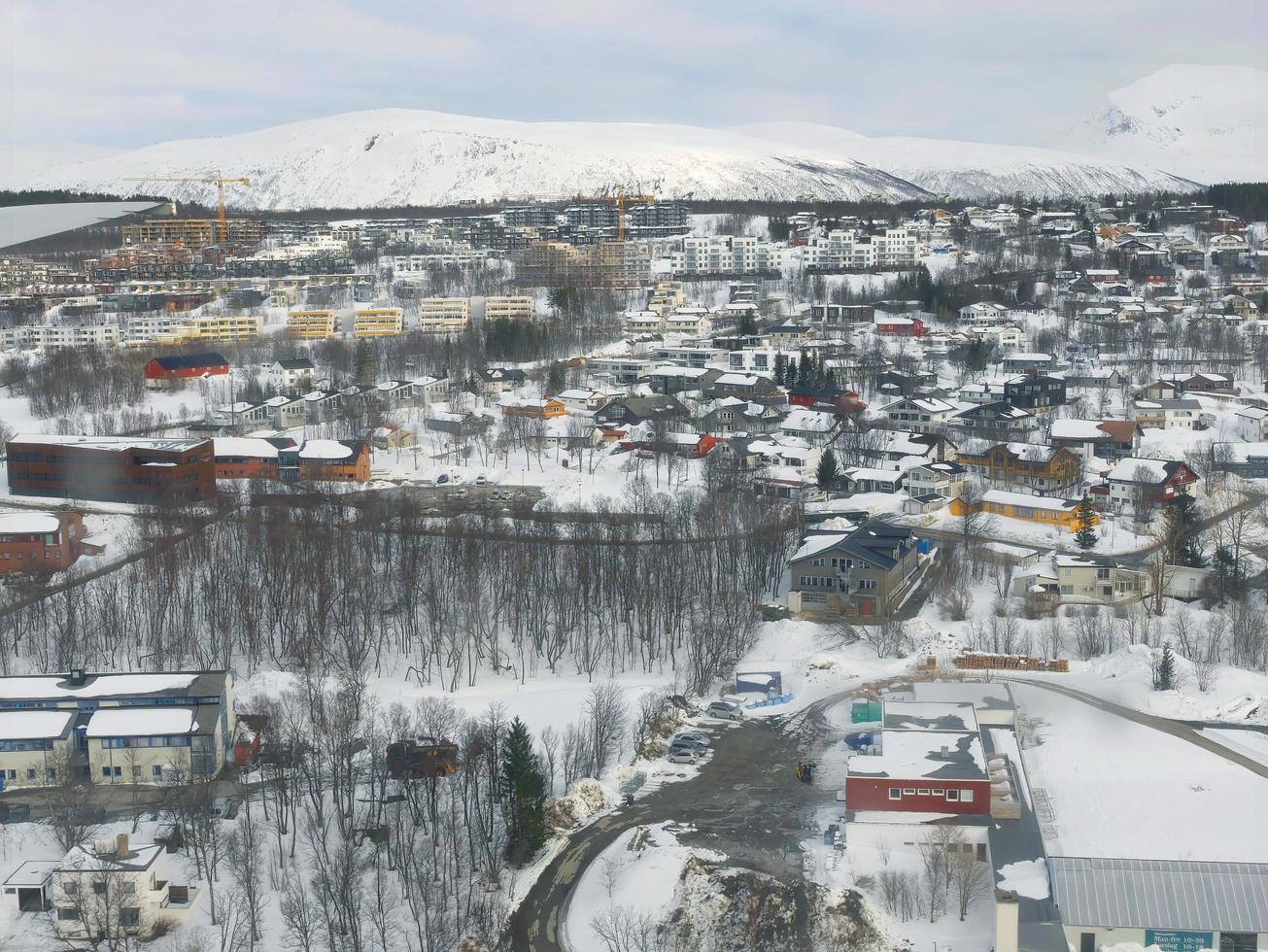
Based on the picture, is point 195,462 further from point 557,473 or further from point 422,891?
point 422,891

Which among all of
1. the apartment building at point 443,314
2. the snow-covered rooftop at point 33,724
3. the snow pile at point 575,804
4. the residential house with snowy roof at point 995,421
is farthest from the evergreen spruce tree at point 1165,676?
the apartment building at point 443,314

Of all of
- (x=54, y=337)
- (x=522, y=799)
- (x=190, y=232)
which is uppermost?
(x=190, y=232)

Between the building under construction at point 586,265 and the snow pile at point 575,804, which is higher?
the building under construction at point 586,265

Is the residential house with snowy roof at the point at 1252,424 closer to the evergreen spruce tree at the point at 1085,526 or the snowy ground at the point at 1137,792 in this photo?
the evergreen spruce tree at the point at 1085,526

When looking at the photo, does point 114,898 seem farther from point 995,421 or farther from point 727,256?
point 727,256

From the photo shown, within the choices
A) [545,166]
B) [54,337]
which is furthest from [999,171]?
[54,337]

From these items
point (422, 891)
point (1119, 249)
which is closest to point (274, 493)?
point (422, 891)
